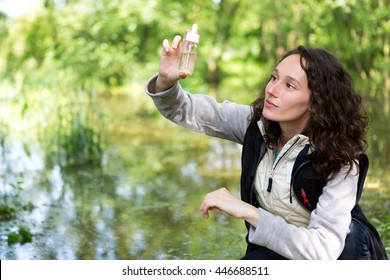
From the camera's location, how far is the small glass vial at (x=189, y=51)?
2408 millimetres

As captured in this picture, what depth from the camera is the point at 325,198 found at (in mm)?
2271

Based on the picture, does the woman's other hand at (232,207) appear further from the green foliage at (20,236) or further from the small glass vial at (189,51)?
the green foliage at (20,236)

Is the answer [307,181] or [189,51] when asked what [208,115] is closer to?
[189,51]

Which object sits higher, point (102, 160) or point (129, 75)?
point (102, 160)

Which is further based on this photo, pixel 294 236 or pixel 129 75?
pixel 129 75

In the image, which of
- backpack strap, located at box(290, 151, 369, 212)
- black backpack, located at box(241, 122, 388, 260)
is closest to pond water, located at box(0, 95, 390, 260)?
black backpack, located at box(241, 122, 388, 260)

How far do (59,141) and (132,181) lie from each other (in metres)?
1.05

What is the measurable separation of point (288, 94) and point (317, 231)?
0.51m

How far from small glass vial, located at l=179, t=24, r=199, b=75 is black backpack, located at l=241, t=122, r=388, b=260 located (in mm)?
349

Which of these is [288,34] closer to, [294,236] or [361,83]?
[361,83]

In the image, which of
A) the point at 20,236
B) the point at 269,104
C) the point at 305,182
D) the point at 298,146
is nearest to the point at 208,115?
the point at 269,104

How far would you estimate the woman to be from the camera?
2242 mm
